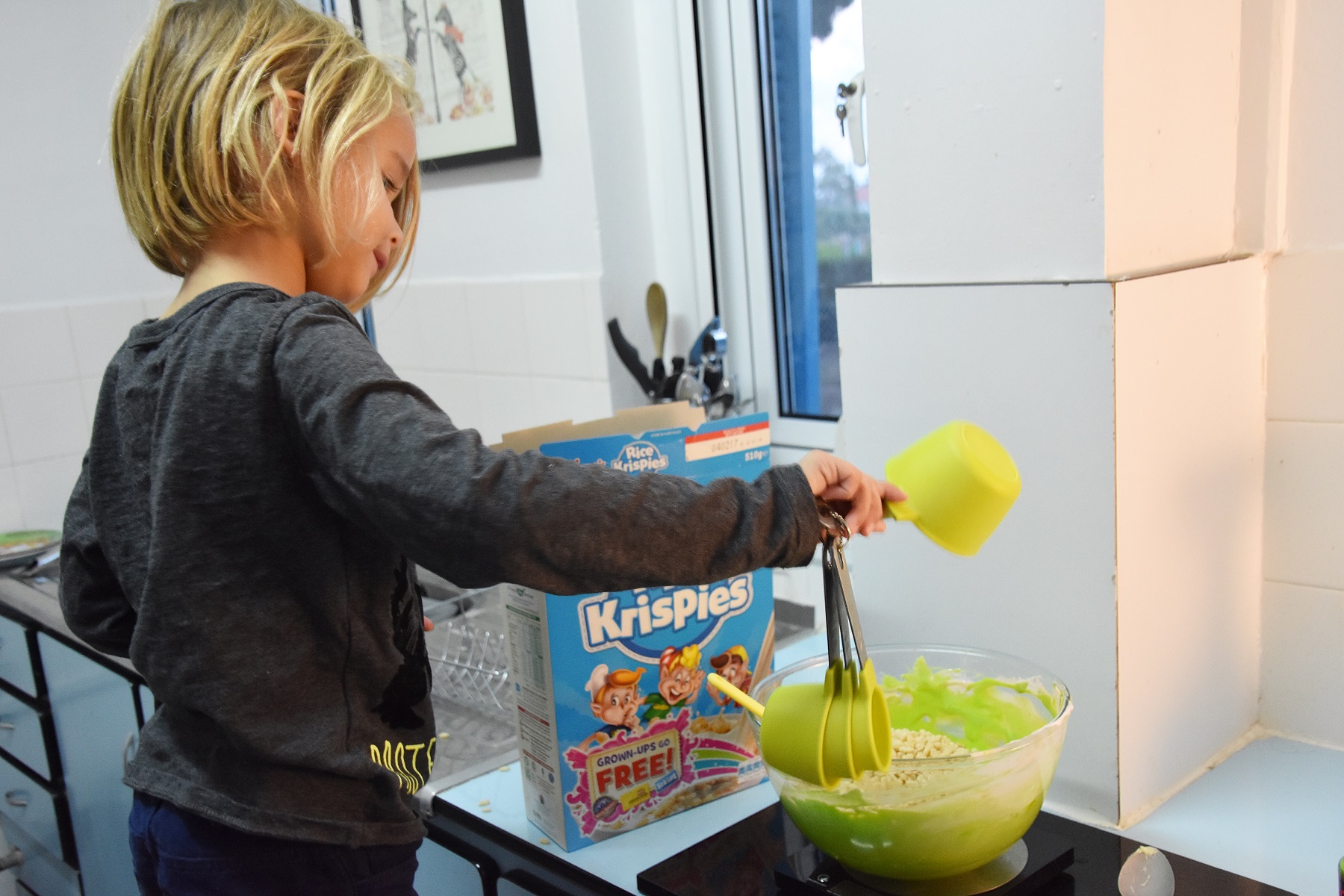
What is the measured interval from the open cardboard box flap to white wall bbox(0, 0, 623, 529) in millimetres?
873

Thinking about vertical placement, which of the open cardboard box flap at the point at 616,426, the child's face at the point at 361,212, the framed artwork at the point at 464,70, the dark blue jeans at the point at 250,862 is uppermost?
the framed artwork at the point at 464,70

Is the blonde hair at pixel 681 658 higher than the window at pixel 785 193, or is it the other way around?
the window at pixel 785 193

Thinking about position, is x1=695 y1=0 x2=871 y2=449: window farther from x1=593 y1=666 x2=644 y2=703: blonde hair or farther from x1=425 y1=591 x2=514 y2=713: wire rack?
x1=593 y1=666 x2=644 y2=703: blonde hair

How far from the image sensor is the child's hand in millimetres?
663

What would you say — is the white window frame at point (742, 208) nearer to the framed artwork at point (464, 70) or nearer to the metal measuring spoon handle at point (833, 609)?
the framed artwork at point (464, 70)

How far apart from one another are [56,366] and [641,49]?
1.51m

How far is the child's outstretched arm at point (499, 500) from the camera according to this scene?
1.91 feet

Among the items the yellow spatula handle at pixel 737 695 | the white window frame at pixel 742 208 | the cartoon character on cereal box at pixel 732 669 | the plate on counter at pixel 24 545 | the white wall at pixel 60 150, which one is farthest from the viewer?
the white wall at pixel 60 150

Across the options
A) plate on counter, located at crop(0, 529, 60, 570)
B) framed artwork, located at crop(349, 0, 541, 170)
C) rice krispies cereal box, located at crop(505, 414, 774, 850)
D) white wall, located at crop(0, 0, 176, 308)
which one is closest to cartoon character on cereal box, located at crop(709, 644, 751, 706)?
rice krispies cereal box, located at crop(505, 414, 774, 850)

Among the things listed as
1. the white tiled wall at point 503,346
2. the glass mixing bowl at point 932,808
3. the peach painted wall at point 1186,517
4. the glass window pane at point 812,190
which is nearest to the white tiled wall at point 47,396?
the white tiled wall at point 503,346

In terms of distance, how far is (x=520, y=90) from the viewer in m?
1.76

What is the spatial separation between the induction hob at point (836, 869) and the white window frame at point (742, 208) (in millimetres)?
932

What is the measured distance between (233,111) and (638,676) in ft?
1.68

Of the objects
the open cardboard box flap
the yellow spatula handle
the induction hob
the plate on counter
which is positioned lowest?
the plate on counter
